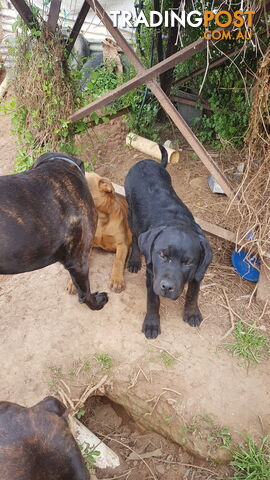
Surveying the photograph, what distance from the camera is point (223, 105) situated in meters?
6.32

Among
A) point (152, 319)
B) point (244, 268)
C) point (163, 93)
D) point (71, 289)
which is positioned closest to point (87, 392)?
point (152, 319)

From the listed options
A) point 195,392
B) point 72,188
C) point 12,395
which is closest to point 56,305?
point 12,395

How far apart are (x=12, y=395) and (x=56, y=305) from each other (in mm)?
1056

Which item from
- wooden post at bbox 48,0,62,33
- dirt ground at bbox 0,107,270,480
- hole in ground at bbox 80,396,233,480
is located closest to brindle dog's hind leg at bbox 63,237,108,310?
dirt ground at bbox 0,107,270,480

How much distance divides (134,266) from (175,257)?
1516mm

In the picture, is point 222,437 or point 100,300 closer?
point 222,437

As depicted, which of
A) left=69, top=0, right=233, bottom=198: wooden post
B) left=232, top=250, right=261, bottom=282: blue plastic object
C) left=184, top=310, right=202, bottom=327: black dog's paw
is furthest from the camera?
left=232, top=250, right=261, bottom=282: blue plastic object

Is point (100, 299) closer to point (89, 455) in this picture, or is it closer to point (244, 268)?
point (89, 455)

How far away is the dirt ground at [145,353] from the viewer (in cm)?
348

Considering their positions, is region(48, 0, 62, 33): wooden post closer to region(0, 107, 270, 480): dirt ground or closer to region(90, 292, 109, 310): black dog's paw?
region(0, 107, 270, 480): dirt ground

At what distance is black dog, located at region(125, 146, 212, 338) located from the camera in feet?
11.0

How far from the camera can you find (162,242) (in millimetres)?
3414

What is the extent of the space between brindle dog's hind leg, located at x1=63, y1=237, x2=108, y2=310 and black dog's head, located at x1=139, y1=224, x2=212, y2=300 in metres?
0.65

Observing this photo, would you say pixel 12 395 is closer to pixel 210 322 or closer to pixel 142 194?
pixel 210 322
